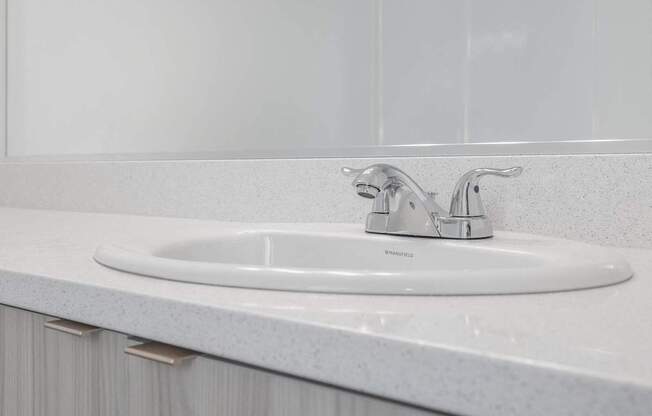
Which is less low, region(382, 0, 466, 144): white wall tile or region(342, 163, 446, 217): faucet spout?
region(382, 0, 466, 144): white wall tile

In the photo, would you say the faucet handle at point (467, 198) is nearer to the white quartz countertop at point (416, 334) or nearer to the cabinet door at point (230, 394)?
the white quartz countertop at point (416, 334)

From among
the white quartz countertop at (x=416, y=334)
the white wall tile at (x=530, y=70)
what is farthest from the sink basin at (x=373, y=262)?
the white wall tile at (x=530, y=70)

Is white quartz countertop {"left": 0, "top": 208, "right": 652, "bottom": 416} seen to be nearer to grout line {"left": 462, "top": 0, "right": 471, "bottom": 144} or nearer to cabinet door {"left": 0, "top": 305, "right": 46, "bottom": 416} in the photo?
cabinet door {"left": 0, "top": 305, "right": 46, "bottom": 416}

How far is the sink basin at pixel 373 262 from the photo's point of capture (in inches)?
17.3

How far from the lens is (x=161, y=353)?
43cm

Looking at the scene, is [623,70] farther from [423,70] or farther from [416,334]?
[416,334]

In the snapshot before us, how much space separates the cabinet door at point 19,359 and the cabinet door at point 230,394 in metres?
0.15

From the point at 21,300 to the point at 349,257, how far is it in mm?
406

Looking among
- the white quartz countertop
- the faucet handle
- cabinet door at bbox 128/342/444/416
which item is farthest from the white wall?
cabinet door at bbox 128/342/444/416

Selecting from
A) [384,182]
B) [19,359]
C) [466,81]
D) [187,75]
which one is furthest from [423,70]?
[19,359]

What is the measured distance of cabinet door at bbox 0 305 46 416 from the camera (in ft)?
1.79

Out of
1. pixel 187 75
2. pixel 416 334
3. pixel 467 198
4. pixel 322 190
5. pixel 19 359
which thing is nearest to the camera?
pixel 416 334

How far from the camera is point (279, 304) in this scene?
406 mm

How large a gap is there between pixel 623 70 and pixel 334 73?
442mm
